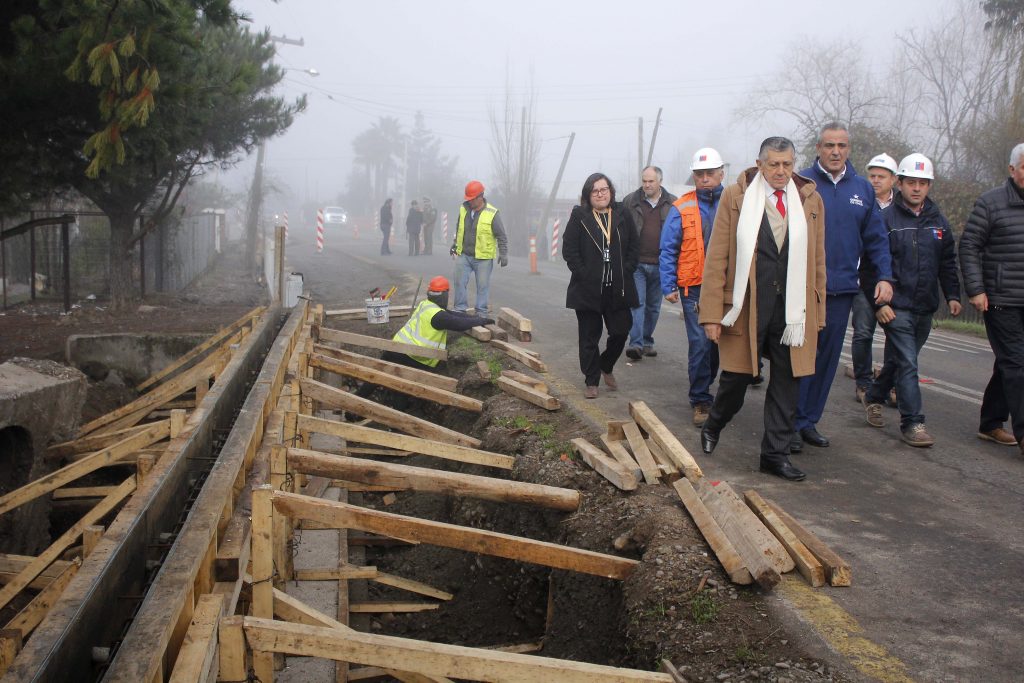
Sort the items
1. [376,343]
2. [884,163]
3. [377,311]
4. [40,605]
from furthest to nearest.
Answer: [377,311]
[376,343]
[884,163]
[40,605]

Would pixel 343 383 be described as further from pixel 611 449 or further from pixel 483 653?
pixel 483 653

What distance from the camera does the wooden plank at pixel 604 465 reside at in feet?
15.4

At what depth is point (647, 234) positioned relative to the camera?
8.86 m

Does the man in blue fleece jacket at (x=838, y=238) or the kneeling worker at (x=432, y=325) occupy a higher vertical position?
the man in blue fleece jacket at (x=838, y=238)

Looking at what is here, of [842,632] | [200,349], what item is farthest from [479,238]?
[842,632]

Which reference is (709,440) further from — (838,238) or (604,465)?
(838,238)

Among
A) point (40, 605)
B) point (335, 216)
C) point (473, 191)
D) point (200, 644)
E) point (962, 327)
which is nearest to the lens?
point (200, 644)

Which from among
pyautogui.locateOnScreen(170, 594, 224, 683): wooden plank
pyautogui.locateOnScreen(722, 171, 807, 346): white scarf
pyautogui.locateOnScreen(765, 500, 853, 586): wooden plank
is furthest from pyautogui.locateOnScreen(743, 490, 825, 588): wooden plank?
pyautogui.locateOnScreen(170, 594, 224, 683): wooden plank

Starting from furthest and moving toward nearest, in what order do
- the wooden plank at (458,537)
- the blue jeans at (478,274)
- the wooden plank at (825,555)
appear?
1. the blue jeans at (478,274)
2. the wooden plank at (458,537)
3. the wooden plank at (825,555)

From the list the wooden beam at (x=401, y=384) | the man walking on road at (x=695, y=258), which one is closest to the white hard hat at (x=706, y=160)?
the man walking on road at (x=695, y=258)

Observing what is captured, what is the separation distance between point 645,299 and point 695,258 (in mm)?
2061

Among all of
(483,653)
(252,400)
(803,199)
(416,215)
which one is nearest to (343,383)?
(252,400)

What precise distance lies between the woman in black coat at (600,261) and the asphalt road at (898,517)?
67 centimetres

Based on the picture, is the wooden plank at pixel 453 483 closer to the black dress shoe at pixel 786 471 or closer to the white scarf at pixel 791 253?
the black dress shoe at pixel 786 471
